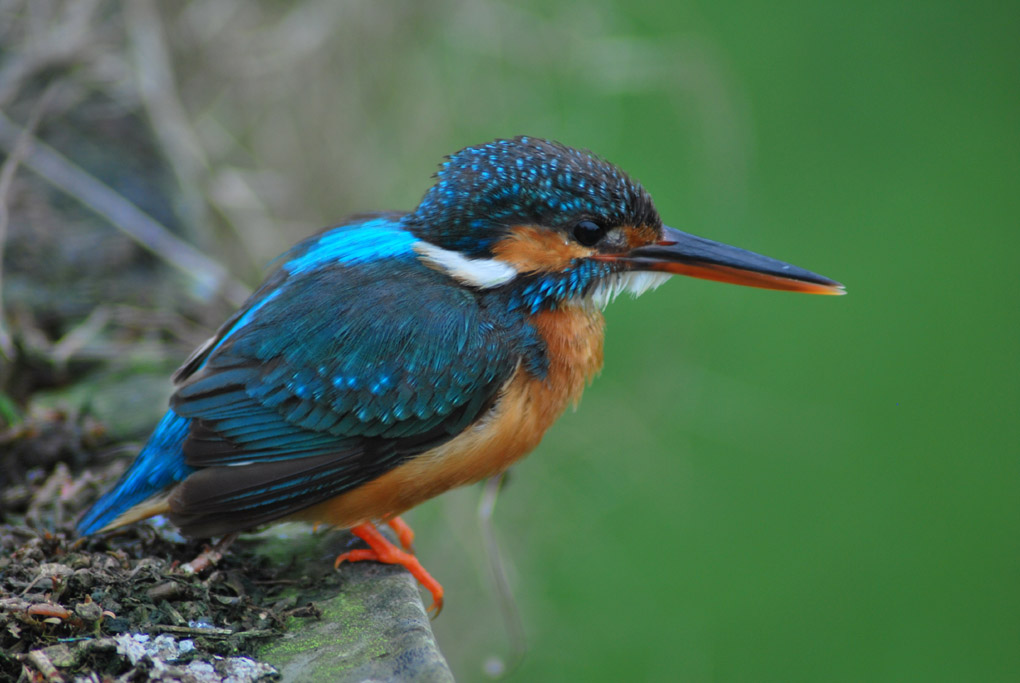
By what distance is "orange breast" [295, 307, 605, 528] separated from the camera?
218cm

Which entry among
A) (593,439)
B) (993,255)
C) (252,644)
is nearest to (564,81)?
(593,439)

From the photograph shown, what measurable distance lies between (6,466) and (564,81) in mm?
2492

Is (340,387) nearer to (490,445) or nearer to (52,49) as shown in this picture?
(490,445)

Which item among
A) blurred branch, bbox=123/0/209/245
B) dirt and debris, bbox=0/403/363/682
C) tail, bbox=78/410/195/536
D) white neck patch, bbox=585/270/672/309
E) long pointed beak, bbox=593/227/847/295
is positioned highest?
blurred branch, bbox=123/0/209/245

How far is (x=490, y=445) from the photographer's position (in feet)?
7.27

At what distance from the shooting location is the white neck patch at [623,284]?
243 cm

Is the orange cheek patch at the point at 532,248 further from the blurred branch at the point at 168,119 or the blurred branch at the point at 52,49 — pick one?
the blurred branch at the point at 52,49

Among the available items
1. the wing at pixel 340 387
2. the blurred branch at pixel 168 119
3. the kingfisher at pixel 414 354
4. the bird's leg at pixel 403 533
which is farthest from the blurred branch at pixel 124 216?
the bird's leg at pixel 403 533

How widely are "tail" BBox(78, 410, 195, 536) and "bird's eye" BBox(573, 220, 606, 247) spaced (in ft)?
3.41

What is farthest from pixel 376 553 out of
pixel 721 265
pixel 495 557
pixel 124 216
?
pixel 124 216

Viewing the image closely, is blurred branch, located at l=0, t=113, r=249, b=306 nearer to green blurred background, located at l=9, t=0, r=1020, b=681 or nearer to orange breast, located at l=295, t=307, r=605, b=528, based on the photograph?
Answer: green blurred background, located at l=9, t=0, r=1020, b=681

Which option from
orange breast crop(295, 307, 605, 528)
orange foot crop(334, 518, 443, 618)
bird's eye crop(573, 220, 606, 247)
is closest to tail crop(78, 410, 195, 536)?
orange breast crop(295, 307, 605, 528)

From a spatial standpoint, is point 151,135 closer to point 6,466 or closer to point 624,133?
point 6,466

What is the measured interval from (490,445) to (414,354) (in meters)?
0.28
